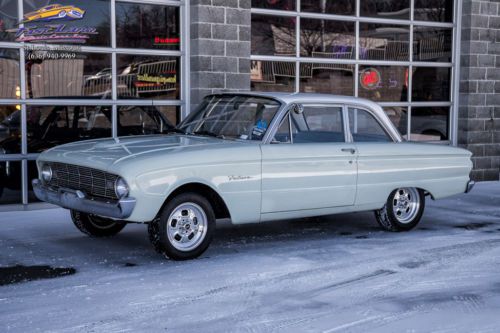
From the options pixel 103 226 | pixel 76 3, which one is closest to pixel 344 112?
pixel 103 226

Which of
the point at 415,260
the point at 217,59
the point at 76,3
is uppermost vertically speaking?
the point at 76,3

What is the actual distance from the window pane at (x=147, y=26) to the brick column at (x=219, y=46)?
32 centimetres

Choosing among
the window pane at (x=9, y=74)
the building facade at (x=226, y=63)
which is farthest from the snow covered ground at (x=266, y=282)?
the building facade at (x=226, y=63)

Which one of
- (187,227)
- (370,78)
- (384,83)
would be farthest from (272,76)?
(187,227)

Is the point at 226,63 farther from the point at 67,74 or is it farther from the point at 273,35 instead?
the point at 67,74

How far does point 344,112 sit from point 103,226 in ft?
9.55

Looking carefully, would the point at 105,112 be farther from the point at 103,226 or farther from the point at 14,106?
the point at 103,226

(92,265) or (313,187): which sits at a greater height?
(313,187)

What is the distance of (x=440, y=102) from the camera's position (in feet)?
45.3

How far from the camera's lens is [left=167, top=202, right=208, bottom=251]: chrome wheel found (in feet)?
21.9

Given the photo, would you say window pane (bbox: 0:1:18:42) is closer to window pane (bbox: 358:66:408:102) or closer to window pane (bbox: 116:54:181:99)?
window pane (bbox: 116:54:181:99)

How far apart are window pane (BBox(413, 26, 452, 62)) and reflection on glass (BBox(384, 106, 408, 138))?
101 cm

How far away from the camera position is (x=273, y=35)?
39.0ft

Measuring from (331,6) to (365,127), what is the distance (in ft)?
15.4
